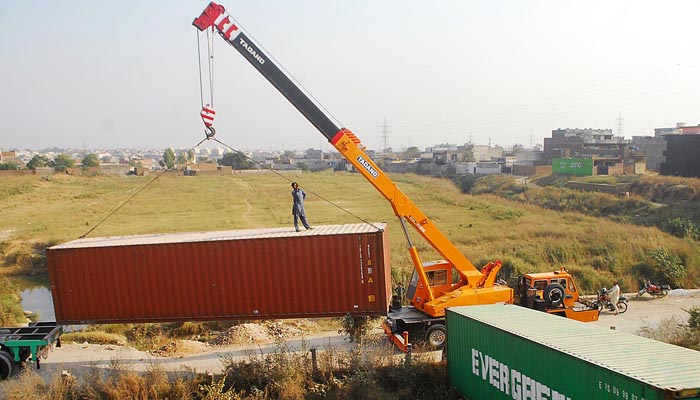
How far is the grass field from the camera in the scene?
2462 cm

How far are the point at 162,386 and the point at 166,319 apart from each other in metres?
2.57

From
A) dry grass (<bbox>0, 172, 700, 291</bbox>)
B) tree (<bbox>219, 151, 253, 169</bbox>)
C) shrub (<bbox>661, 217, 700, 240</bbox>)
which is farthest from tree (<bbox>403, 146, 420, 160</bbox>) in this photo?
shrub (<bbox>661, 217, 700, 240</bbox>)

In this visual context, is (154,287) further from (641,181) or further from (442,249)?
(641,181)

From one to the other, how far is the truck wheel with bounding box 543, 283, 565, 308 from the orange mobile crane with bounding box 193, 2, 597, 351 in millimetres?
1501

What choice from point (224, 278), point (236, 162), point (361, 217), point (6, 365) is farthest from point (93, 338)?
point (236, 162)

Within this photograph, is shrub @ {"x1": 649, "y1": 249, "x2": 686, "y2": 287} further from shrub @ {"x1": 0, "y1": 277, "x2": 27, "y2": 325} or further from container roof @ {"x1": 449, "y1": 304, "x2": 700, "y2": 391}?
shrub @ {"x1": 0, "y1": 277, "x2": 27, "y2": 325}

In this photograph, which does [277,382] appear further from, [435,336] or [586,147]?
[586,147]

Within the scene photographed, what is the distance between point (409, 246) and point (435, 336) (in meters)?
2.63

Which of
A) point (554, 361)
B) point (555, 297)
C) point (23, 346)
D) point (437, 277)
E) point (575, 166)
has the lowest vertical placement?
point (555, 297)

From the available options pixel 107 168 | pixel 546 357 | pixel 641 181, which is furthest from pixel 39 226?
pixel 107 168

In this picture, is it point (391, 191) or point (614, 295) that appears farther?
point (614, 295)

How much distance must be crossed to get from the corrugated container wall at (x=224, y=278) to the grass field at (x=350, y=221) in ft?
10.1

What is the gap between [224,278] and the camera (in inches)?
530

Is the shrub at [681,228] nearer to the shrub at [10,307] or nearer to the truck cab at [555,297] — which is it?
the truck cab at [555,297]
